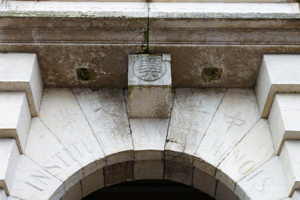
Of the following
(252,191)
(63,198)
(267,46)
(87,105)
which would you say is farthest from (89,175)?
(267,46)

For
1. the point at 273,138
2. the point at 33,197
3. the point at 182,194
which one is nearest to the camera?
the point at 33,197

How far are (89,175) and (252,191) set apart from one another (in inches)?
60.6

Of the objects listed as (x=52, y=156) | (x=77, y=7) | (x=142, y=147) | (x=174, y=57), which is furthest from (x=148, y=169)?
(x=77, y=7)

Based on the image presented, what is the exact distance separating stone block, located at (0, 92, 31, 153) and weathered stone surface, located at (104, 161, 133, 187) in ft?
2.96

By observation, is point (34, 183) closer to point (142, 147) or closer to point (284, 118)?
point (142, 147)

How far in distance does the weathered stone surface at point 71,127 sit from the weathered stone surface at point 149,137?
0.36 meters

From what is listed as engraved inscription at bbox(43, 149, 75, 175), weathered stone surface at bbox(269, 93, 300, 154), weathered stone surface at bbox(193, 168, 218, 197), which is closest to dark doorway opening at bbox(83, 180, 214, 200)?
weathered stone surface at bbox(193, 168, 218, 197)

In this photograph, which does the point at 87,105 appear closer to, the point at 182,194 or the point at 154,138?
the point at 154,138

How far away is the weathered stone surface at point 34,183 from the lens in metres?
4.43

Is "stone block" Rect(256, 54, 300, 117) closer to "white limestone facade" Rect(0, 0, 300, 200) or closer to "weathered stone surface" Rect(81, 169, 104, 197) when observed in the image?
"white limestone facade" Rect(0, 0, 300, 200)

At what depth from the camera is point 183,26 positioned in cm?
483

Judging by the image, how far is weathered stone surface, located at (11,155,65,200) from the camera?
4.43 meters

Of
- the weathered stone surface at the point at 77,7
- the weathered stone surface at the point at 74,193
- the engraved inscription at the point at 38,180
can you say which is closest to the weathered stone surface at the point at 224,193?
the weathered stone surface at the point at 74,193

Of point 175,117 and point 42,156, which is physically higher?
point 175,117
